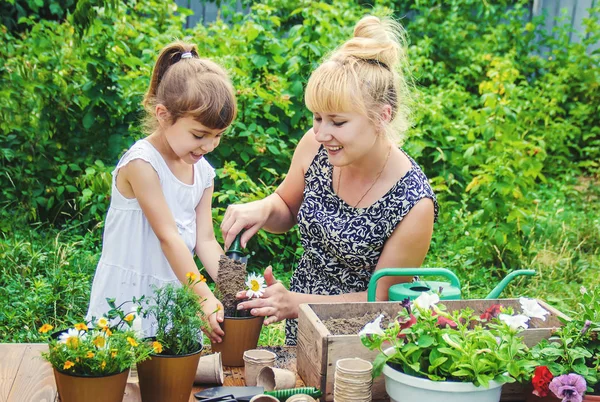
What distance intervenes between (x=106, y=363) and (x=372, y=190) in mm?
1138

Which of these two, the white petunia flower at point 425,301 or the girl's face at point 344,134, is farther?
the girl's face at point 344,134

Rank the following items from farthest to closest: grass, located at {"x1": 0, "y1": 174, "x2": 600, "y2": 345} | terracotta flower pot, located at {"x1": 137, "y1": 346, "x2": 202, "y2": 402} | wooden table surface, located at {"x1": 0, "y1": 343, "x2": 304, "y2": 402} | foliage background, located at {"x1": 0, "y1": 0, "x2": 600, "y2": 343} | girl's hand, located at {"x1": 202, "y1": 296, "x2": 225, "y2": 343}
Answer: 1. foliage background, located at {"x1": 0, "y1": 0, "x2": 600, "y2": 343}
2. grass, located at {"x1": 0, "y1": 174, "x2": 600, "y2": 345}
3. girl's hand, located at {"x1": 202, "y1": 296, "x2": 225, "y2": 343}
4. wooden table surface, located at {"x1": 0, "y1": 343, "x2": 304, "y2": 402}
5. terracotta flower pot, located at {"x1": 137, "y1": 346, "x2": 202, "y2": 402}

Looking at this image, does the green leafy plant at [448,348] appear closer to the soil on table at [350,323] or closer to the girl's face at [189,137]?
the soil on table at [350,323]

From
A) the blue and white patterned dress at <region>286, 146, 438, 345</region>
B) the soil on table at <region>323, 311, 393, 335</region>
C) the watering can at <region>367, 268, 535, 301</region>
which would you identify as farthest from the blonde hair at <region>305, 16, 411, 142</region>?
the soil on table at <region>323, 311, 393, 335</region>

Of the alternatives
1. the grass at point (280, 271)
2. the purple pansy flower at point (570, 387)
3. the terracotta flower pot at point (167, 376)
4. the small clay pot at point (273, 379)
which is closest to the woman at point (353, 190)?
the small clay pot at point (273, 379)

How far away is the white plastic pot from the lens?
145 centimetres

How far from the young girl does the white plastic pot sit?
2.77 ft

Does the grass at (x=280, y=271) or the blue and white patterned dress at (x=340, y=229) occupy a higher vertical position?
the blue and white patterned dress at (x=340, y=229)

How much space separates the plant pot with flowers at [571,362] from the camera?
4.81 ft

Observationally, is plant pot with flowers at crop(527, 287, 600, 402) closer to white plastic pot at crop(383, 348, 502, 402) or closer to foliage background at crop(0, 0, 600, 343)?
white plastic pot at crop(383, 348, 502, 402)

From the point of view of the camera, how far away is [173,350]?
1570 millimetres

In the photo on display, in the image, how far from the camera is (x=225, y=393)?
1589 mm

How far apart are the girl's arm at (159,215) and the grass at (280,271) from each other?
134 centimetres

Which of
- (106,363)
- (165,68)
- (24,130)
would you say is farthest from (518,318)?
(24,130)
